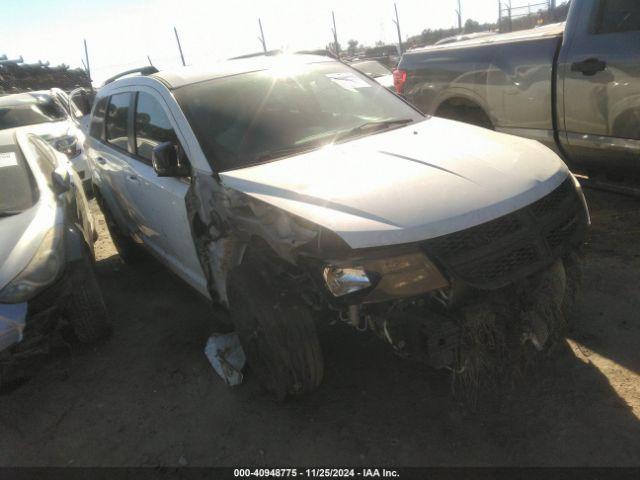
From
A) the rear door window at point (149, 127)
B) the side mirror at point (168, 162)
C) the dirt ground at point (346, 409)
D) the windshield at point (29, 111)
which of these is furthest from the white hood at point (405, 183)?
the windshield at point (29, 111)

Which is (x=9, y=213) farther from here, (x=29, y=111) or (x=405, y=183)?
(x=29, y=111)

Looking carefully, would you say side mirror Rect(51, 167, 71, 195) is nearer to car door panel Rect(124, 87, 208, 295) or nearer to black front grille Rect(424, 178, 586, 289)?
car door panel Rect(124, 87, 208, 295)

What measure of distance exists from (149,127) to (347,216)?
6.62 ft

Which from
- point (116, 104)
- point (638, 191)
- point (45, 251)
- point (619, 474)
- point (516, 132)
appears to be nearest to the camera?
point (619, 474)

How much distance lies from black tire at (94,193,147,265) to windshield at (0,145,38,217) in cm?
Result: 118

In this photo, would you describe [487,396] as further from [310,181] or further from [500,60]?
[500,60]

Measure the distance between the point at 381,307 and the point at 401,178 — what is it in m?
0.65

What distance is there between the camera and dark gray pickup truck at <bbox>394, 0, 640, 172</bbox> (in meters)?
3.69

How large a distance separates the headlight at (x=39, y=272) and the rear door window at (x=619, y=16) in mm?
4259

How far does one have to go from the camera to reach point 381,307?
2172 mm

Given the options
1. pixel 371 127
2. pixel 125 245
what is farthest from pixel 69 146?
pixel 371 127

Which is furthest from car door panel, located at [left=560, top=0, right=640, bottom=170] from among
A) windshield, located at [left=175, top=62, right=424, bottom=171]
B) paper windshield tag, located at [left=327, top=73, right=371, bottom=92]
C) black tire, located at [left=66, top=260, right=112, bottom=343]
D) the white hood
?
black tire, located at [left=66, top=260, right=112, bottom=343]

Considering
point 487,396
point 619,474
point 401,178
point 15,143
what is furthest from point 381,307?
point 15,143

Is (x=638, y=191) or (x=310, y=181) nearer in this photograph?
(x=310, y=181)
